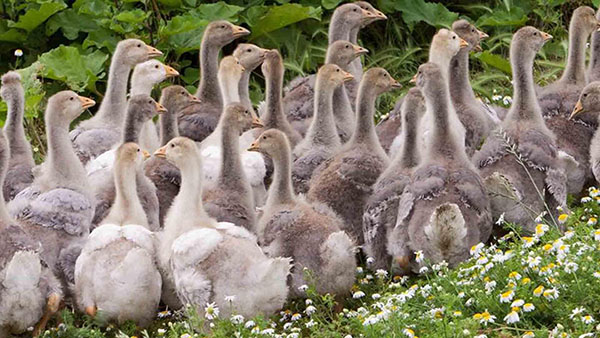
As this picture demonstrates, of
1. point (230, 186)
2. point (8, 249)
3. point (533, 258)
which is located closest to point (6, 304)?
point (8, 249)

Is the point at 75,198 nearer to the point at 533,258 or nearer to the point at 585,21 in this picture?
the point at 533,258

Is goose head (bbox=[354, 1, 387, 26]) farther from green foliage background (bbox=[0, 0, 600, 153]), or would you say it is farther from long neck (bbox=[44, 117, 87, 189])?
long neck (bbox=[44, 117, 87, 189])

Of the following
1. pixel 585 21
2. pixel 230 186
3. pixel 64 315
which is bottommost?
pixel 64 315

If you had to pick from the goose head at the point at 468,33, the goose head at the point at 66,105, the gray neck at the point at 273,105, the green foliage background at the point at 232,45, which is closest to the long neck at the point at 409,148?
the gray neck at the point at 273,105

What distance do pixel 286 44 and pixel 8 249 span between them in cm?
509

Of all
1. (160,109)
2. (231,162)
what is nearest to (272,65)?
(160,109)

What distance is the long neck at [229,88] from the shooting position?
10344 millimetres

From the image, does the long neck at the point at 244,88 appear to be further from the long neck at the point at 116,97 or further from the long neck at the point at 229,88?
the long neck at the point at 116,97

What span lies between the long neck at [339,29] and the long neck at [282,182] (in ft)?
9.57

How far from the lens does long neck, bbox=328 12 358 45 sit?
1120 centimetres

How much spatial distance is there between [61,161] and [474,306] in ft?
10.4

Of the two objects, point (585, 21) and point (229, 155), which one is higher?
point (585, 21)

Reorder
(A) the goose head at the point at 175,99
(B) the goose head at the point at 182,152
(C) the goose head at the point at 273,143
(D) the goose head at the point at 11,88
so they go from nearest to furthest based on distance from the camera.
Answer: (B) the goose head at the point at 182,152, (C) the goose head at the point at 273,143, (D) the goose head at the point at 11,88, (A) the goose head at the point at 175,99

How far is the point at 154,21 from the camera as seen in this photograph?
1179 cm
